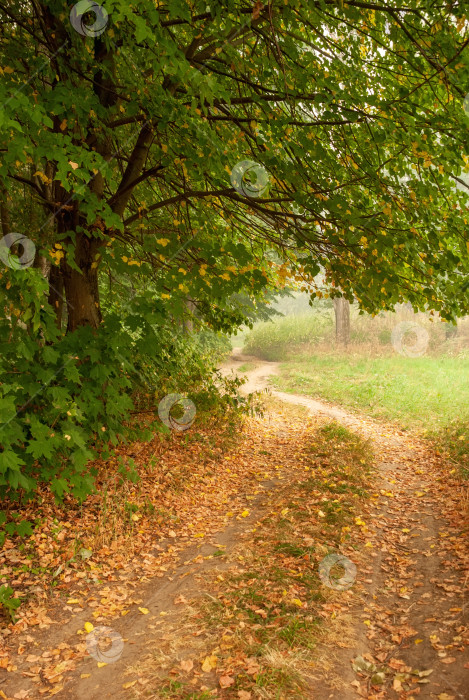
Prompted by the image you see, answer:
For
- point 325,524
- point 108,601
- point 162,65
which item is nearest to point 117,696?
point 108,601

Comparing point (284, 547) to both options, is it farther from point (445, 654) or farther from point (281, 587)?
point (445, 654)

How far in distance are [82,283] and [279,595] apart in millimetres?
4861

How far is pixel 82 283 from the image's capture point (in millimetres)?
7121

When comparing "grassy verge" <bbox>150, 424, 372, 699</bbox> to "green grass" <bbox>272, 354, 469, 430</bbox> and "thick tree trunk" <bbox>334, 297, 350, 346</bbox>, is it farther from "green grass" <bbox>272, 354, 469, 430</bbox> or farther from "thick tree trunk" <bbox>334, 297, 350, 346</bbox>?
"thick tree trunk" <bbox>334, 297, 350, 346</bbox>

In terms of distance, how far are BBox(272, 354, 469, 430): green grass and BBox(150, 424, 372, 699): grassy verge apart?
17.8 ft

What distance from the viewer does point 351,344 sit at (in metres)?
25.0

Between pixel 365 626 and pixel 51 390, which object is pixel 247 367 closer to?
pixel 51 390

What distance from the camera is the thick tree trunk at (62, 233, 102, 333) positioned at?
7.02m

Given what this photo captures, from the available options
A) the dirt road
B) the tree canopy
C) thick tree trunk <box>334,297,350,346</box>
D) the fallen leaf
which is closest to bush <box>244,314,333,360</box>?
thick tree trunk <box>334,297,350,346</box>

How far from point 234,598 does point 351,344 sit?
21.1 m

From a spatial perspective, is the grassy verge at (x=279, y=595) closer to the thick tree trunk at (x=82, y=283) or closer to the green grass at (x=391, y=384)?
the thick tree trunk at (x=82, y=283)

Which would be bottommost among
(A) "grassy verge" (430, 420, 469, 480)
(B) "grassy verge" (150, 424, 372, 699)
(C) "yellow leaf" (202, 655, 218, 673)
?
(C) "yellow leaf" (202, 655, 218, 673)

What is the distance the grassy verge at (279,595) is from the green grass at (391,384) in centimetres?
544

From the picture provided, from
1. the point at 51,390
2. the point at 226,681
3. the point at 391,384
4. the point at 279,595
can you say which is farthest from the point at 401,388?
the point at 226,681
